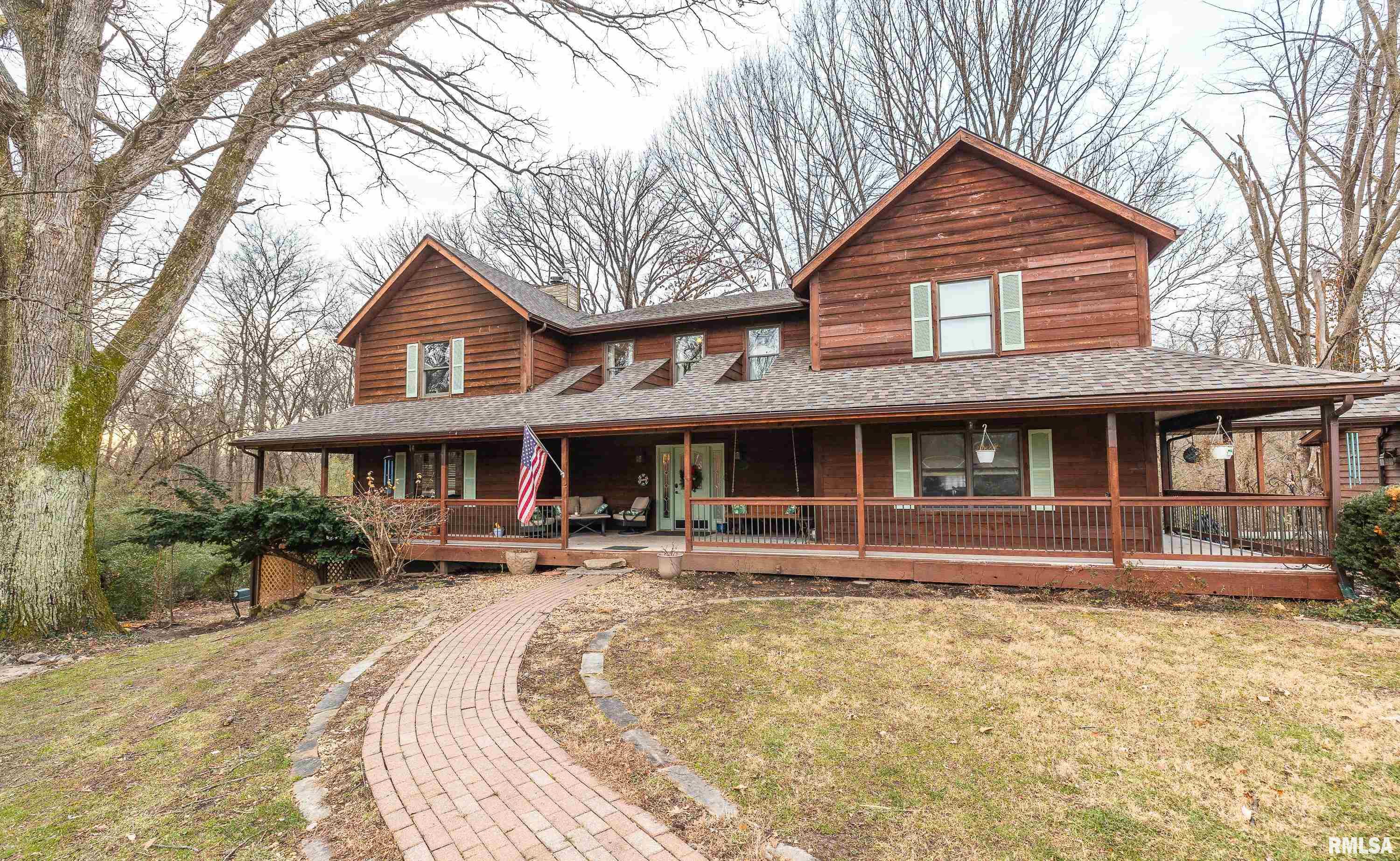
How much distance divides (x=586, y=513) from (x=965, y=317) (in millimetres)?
9427

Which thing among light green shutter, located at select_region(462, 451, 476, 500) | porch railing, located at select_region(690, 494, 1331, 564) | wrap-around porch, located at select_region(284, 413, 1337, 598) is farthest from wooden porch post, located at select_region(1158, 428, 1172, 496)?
light green shutter, located at select_region(462, 451, 476, 500)

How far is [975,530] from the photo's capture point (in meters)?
10.2

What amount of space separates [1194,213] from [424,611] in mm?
25567

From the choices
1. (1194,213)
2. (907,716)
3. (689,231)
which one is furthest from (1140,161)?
(907,716)

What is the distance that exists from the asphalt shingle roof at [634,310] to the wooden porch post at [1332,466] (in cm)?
876

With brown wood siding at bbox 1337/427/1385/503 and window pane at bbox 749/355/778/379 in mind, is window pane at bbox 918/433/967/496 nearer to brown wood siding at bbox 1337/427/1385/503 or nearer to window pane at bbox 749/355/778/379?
window pane at bbox 749/355/778/379

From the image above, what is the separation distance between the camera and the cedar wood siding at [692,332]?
14.3 m

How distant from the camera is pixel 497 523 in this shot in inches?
558

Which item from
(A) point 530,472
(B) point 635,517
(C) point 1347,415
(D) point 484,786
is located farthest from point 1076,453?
(D) point 484,786

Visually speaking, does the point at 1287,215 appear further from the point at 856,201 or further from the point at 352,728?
the point at 352,728

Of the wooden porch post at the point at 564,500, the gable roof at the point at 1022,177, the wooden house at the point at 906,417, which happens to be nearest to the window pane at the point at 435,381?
the wooden house at the point at 906,417

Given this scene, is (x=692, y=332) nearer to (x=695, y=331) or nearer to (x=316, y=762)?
(x=695, y=331)

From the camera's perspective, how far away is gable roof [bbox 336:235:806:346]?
1453 cm

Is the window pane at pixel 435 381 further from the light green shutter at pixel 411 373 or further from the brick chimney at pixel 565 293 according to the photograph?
the brick chimney at pixel 565 293
